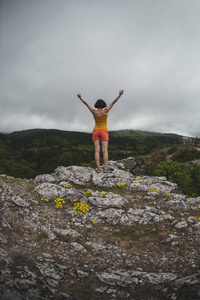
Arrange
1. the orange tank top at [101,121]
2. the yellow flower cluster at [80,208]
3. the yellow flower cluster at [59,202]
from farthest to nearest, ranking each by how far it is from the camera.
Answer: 1. the orange tank top at [101,121]
2. the yellow flower cluster at [59,202]
3. the yellow flower cluster at [80,208]

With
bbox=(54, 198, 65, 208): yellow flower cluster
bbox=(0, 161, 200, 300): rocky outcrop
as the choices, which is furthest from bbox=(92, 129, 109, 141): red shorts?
bbox=(54, 198, 65, 208): yellow flower cluster

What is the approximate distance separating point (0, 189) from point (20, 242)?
14.8 feet

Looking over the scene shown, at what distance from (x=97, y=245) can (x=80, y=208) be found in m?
2.26

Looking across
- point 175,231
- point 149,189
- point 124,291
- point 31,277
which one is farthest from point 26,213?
point 149,189

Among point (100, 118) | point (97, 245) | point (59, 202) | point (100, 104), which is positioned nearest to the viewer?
point (97, 245)

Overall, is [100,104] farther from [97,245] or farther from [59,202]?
[97,245]

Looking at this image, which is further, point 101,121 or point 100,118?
point 101,121

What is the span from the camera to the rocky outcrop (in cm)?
428

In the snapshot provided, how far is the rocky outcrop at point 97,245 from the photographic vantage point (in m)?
4.28

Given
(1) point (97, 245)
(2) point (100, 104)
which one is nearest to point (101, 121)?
(2) point (100, 104)

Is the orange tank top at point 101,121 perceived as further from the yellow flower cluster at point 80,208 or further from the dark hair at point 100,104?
the yellow flower cluster at point 80,208

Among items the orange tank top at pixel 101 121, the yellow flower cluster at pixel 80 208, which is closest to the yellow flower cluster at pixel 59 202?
the yellow flower cluster at pixel 80 208

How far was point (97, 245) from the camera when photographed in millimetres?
6047

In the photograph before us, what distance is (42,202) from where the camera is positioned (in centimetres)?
846
